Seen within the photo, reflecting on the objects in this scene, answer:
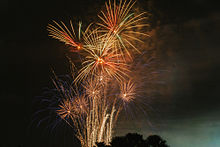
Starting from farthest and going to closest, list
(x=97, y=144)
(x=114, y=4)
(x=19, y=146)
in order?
(x=19, y=146) < (x=114, y=4) < (x=97, y=144)

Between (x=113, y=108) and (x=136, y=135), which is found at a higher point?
(x=113, y=108)

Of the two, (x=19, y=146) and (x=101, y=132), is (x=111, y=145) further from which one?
(x=19, y=146)

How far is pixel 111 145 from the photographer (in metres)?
14.6

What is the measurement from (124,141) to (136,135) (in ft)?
2.56

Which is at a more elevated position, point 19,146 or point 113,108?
point 113,108

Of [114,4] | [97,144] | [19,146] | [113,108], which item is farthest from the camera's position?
[113,108]

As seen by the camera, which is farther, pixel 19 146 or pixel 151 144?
pixel 19 146

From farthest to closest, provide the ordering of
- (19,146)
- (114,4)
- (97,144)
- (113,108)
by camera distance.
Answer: (113,108) < (19,146) < (114,4) < (97,144)

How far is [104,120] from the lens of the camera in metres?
24.9

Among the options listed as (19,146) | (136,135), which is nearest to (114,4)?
(136,135)

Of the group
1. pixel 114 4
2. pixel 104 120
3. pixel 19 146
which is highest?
pixel 114 4

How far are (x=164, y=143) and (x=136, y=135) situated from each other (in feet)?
5.18

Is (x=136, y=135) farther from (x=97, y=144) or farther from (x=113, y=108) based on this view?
(x=113, y=108)

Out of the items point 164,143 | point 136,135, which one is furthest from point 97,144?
point 164,143
